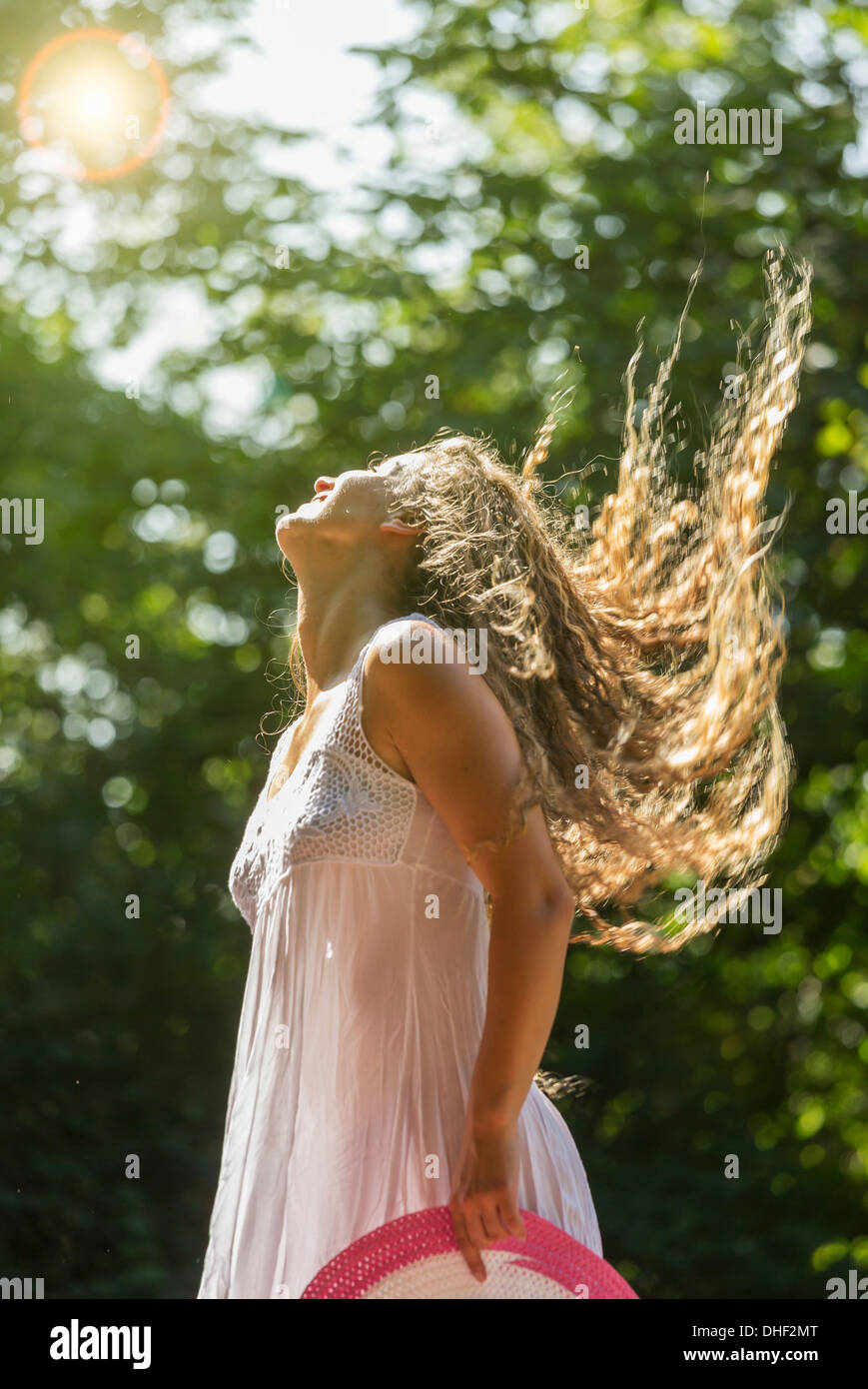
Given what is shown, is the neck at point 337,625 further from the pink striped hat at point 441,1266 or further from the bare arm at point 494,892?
the pink striped hat at point 441,1266

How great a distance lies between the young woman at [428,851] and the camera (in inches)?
59.0

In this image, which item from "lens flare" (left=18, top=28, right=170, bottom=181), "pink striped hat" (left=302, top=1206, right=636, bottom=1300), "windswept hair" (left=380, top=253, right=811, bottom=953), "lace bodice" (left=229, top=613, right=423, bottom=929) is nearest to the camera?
"pink striped hat" (left=302, top=1206, right=636, bottom=1300)

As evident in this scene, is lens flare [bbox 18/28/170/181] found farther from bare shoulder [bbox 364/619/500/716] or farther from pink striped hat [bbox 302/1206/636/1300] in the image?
pink striped hat [bbox 302/1206/636/1300]

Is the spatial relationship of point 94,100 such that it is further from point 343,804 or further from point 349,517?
point 343,804

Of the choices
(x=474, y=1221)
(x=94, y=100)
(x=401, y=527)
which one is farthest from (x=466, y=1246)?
(x=94, y=100)

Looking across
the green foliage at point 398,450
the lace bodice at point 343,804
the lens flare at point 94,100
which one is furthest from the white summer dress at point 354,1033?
the lens flare at point 94,100

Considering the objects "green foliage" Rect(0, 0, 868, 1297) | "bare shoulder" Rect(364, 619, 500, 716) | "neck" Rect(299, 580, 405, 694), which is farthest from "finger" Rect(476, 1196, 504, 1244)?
"green foliage" Rect(0, 0, 868, 1297)

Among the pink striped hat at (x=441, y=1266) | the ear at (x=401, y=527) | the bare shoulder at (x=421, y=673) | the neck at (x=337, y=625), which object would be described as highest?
the ear at (x=401, y=527)

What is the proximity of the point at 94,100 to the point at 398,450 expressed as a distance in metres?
1.29

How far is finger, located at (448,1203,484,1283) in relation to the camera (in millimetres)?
1473

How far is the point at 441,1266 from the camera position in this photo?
1479mm

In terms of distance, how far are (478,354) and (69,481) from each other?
50.1 inches

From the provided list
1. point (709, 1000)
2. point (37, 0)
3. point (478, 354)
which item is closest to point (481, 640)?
point (478, 354)

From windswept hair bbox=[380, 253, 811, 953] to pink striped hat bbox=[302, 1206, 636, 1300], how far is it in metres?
0.48
